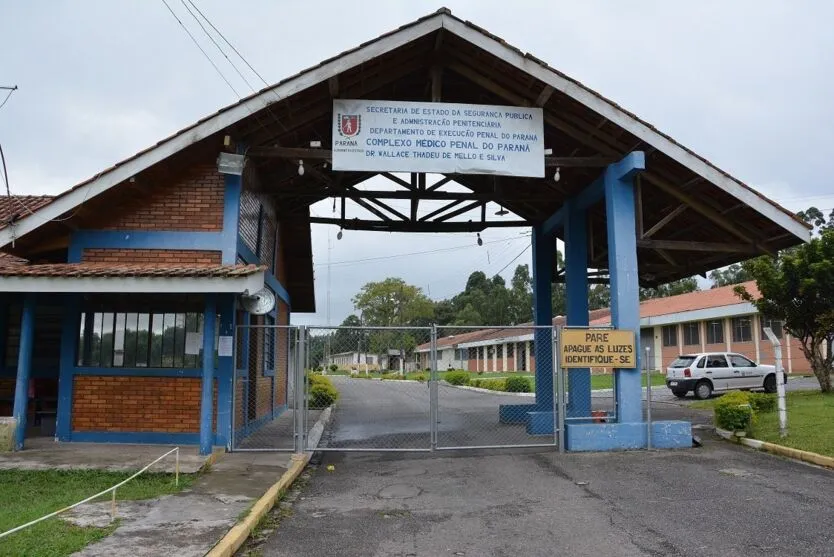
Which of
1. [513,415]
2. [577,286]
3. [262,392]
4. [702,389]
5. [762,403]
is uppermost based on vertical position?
[577,286]

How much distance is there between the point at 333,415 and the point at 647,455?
11.0 meters

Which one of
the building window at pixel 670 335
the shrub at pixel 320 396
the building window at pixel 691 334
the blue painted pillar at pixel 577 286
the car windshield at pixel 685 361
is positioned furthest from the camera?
the building window at pixel 670 335

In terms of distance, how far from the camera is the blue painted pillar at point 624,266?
11.6 meters

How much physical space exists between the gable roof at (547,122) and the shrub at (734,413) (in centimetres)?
Result: 297

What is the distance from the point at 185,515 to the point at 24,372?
16.8 ft

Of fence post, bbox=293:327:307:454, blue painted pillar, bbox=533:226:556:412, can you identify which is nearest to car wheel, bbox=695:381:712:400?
blue painted pillar, bbox=533:226:556:412

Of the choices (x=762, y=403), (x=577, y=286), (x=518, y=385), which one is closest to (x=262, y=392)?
(x=577, y=286)

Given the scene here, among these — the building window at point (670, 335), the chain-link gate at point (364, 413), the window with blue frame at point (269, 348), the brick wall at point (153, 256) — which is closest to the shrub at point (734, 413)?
the chain-link gate at point (364, 413)

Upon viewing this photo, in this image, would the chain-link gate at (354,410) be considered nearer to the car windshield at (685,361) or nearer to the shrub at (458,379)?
the car windshield at (685,361)

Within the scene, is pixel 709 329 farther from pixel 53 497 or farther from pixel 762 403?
pixel 53 497

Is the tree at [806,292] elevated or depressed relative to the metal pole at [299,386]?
elevated

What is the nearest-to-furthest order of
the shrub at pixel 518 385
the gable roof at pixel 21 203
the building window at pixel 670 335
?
the gable roof at pixel 21 203
the shrub at pixel 518 385
the building window at pixel 670 335

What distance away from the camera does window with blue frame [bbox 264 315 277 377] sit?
15.7 metres

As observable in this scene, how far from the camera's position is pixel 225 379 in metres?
11.0
